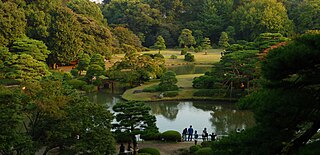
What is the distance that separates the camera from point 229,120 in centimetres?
2214

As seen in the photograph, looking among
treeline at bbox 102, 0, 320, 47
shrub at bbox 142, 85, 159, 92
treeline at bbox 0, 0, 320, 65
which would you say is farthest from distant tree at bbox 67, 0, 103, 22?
shrub at bbox 142, 85, 159, 92

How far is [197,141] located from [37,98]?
24.7 ft

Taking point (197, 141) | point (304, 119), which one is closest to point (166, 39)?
A: point (197, 141)

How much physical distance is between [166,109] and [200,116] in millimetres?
2876

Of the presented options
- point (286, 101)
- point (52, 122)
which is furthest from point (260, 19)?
point (286, 101)

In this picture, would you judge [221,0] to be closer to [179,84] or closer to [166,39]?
[166,39]

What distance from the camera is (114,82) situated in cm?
3353

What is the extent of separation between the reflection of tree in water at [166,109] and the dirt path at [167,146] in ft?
19.6

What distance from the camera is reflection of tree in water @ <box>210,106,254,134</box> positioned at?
20500 mm

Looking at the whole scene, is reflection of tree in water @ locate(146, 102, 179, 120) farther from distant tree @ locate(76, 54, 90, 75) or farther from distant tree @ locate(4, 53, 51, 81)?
distant tree @ locate(76, 54, 90, 75)

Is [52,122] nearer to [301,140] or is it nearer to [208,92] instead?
[301,140]

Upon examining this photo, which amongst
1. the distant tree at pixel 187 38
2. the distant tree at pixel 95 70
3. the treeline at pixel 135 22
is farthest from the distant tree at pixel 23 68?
the distant tree at pixel 187 38

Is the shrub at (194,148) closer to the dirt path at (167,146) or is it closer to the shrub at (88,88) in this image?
the dirt path at (167,146)

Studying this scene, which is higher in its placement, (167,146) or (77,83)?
(77,83)
